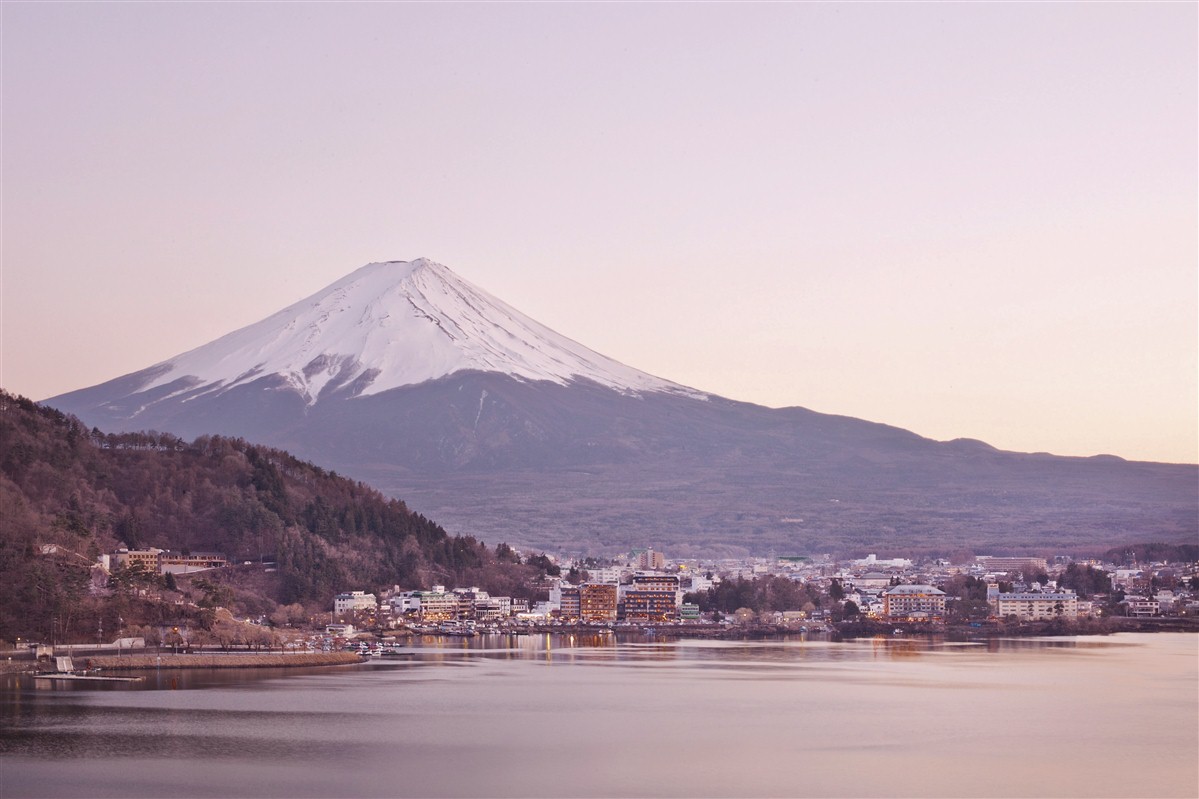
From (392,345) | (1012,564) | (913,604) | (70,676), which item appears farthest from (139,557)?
(392,345)

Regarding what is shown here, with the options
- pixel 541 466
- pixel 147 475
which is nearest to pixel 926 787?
pixel 147 475

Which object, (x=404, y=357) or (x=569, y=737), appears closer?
(x=569, y=737)

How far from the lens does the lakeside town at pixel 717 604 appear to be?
5684 centimetres

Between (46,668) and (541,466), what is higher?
(541,466)

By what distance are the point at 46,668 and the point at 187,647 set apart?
569 centimetres

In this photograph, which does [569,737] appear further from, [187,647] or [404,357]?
[404,357]

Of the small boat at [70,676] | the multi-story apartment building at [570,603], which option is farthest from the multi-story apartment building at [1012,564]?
the small boat at [70,676]

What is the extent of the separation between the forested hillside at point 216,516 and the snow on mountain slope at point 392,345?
77.6m

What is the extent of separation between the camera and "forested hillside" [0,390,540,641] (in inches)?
1870

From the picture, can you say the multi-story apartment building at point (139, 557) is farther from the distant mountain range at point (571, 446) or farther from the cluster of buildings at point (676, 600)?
the distant mountain range at point (571, 446)

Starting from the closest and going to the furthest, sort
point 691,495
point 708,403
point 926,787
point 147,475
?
point 926,787, point 147,475, point 691,495, point 708,403

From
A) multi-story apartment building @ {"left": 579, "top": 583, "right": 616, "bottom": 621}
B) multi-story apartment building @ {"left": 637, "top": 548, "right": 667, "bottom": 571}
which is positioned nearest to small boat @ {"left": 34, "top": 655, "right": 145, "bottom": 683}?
multi-story apartment building @ {"left": 579, "top": 583, "right": 616, "bottom": 621}

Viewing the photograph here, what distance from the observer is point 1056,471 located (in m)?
149

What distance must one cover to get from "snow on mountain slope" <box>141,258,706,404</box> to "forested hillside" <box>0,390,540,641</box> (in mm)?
77568
